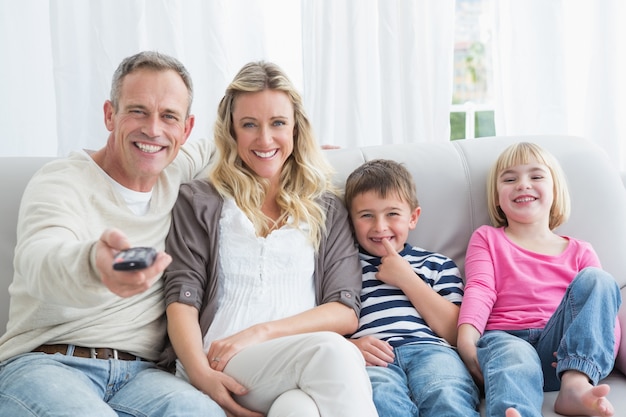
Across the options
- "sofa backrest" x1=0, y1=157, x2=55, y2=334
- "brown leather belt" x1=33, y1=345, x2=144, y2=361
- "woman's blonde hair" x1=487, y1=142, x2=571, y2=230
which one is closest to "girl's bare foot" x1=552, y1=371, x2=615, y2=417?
"woman's blonde hair" x1=487, y1=142, x2=571, y2=230

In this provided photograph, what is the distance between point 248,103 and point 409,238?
0.57 metres

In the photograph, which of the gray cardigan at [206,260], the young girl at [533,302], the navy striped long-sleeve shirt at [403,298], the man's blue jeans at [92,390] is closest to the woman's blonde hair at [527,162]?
the young girl at [533,302]

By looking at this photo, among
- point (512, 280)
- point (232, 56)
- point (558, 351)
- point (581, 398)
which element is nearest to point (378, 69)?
point (232, 56)

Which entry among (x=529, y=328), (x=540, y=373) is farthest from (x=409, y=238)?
(x=540, y=373)

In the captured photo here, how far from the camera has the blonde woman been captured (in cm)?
160

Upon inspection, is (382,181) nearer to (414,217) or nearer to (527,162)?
(414,217)

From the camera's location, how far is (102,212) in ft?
5.51

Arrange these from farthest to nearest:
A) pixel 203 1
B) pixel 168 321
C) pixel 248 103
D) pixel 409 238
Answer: pixel 203 1
pixel 409 238
pixel 248 103
pixel 168 321

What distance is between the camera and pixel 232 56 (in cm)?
252

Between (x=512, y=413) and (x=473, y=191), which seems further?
(x=473, y=191)

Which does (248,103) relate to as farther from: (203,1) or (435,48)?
(435,48)

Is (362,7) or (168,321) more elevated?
(362,7)

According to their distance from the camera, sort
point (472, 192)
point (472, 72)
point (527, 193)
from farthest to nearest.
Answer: point (472, 72) → point (472, 192) → point (527, 193)

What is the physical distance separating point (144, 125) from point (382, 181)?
63cm
